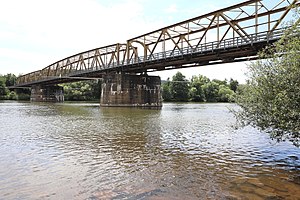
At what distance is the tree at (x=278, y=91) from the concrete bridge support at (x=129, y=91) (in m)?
49.1

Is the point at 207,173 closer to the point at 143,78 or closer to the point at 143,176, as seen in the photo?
the point at 143,176

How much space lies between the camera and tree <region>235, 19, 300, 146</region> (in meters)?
9.58

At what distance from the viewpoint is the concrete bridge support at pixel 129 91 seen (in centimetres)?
6031

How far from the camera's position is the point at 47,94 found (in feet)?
366

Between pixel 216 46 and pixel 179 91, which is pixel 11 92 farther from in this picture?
pixel 216 46

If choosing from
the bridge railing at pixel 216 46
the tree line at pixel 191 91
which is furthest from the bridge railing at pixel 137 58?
the tree line at pixel 191 91

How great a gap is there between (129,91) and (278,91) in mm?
51948

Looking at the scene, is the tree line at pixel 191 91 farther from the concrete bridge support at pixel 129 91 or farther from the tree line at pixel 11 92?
the tree line at pixel 11 92

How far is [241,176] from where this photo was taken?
387 inches

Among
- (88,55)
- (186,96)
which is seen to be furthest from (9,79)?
(186,96)

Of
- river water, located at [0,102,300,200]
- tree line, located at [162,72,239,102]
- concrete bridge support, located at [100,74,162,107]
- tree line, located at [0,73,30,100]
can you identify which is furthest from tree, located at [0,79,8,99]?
river water, located at [0,102,300,200]

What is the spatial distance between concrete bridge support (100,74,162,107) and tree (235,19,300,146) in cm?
4905

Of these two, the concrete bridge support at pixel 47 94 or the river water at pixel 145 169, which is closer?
the river water at pixel 145 169

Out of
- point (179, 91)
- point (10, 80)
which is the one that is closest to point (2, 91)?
point (10, 80)
